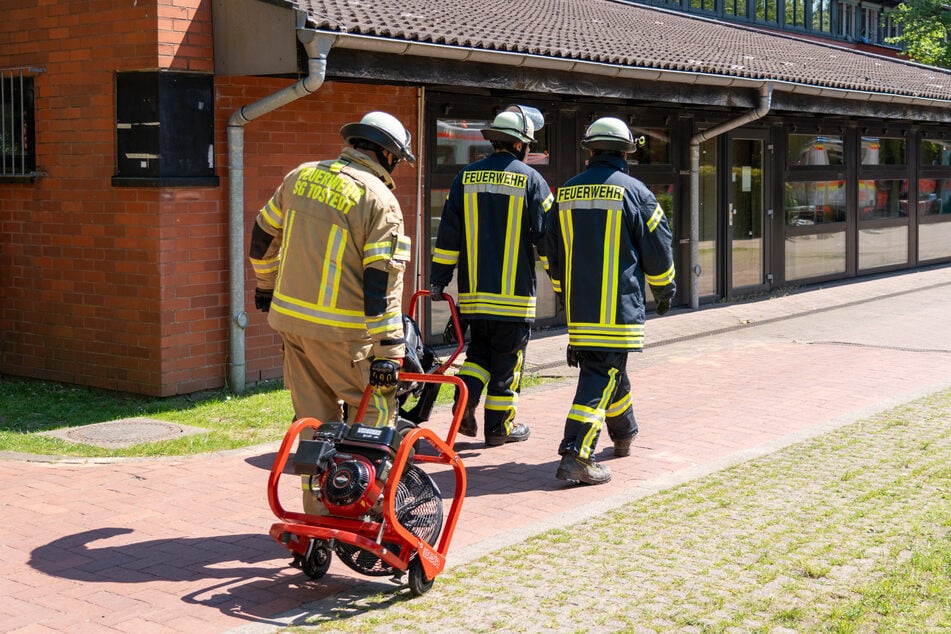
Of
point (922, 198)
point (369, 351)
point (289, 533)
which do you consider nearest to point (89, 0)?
point (369, 351)

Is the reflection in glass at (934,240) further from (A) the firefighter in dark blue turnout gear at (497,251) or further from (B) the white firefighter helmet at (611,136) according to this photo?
(B) the white firefighter helmet at (611,136)

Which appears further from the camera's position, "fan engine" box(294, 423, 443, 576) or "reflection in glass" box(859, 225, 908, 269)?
"reflection in glass" box(859, 225, 908, 269)

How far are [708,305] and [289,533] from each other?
11.7 meters

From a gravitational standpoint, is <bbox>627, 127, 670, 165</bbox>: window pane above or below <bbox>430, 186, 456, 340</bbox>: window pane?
above

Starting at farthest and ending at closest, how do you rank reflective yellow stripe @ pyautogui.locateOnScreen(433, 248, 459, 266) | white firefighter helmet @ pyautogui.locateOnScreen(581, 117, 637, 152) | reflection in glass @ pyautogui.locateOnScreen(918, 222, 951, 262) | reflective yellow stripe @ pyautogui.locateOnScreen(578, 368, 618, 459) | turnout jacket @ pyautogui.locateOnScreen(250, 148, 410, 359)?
reflection in glass @ pyautogui.locateOnScreen(918, 222, 951, 262) → reflective yellow stripe @ pyautogui.locateOnScreen(433, 248, 459, 266) → white firefighter helmet @ pyautogui.locateOnScreen(581, 117, 637, 152) → reflective yellow stripe @ pyautogui.locateOnScreen(578, 368, 618, 459) → turnout jacket @ pyautogui.locateOnScreen(250, 148, 410, 359)

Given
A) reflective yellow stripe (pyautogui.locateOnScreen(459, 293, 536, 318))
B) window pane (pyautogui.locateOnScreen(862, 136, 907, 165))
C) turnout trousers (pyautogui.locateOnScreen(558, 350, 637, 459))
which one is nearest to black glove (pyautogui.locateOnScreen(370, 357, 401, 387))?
turnout trousers (pyautogui.locateOnScreen(558, 350, 637, 459))

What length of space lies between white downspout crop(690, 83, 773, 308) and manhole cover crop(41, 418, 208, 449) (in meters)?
8.44

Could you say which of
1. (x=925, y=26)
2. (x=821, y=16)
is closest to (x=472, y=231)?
(x=925, y=26)

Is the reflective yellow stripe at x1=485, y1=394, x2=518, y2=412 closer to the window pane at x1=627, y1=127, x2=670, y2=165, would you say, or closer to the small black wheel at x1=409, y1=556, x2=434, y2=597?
the small black wheel at x1=409, y1=556, x2=434, y2=597

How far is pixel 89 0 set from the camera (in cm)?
962

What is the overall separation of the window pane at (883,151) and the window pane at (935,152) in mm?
879

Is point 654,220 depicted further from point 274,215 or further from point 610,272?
point 274,215

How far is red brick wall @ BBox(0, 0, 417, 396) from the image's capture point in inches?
366

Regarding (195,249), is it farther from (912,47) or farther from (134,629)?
(912,47)
